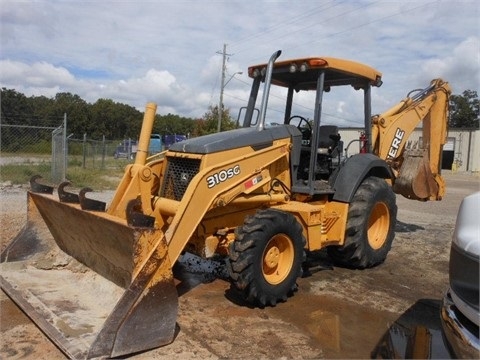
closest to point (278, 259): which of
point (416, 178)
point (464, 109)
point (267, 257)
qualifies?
point (267, 257)

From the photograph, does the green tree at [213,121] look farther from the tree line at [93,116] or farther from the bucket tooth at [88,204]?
the bucket tooth at [88,204]

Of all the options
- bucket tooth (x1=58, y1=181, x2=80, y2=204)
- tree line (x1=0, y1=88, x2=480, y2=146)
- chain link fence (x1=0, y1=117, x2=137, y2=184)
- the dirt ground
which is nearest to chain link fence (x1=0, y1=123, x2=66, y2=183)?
chain link fence (x1=0, y1=117, x2=137, y2=184)

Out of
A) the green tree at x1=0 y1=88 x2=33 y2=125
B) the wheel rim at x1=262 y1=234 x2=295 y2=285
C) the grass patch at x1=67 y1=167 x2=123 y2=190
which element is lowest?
the grass patch at x1=67 y1=167 x2=123 y2=190

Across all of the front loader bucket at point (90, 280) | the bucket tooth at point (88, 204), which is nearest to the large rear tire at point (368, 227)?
the front loader bucket at point (90, 280)

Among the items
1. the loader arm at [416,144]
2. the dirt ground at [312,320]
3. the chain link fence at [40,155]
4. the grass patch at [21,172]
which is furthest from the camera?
the grass patch at [21,172]

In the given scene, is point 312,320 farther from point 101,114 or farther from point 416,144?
point 101,114

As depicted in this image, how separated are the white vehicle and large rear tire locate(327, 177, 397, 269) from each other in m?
3.37

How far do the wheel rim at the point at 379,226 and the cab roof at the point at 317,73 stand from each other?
6.18ft

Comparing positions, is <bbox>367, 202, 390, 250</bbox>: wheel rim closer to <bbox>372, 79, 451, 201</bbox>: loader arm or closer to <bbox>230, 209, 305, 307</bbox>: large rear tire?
<bbox>372, 79, 451, 201</bbox>: loader arm

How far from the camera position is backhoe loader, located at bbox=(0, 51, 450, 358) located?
4043 millimetres

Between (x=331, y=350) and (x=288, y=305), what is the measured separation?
1.09 meters

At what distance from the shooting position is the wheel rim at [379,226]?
710 cm

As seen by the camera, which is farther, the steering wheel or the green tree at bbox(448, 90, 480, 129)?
the green tree at bbox(448, 90, 480, 129)

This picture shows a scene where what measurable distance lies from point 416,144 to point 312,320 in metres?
5.09
